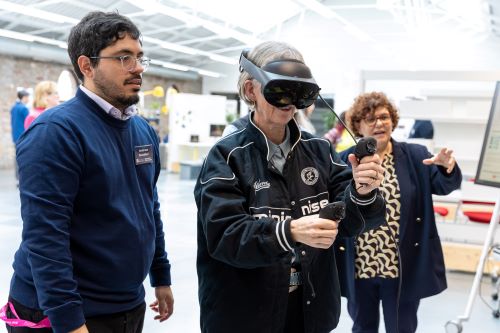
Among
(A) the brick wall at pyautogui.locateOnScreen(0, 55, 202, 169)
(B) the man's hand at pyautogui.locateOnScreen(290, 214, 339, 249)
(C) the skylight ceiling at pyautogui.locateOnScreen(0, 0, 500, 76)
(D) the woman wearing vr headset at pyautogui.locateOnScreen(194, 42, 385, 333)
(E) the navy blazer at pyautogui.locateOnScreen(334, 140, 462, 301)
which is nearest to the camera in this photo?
(B) the man's hand at pyautogui.locateOnScreen(290, 214, 339, 249)

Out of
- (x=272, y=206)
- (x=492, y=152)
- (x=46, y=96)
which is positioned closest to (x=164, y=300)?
(x=272, y=206)

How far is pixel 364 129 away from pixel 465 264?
2915 millimetres

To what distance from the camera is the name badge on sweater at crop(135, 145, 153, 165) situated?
1.56m

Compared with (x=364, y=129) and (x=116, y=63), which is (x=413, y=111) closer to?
(x=364, y=129)

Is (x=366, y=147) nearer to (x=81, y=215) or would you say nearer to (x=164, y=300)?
(x=81, y=215)

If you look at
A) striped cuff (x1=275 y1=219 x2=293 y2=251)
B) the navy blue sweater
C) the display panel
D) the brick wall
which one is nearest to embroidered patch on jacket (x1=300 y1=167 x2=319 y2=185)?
striped cuff (x1=275 y1=219 x2=293 y2=251)

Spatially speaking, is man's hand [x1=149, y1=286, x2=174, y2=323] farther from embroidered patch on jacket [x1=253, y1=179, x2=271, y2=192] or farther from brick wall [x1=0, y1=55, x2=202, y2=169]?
brick wall [x1=0, y1=55, x2=202, y2=169]

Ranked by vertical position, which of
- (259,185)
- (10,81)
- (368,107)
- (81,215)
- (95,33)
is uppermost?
(10,81)

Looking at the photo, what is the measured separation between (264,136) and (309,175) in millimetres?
162

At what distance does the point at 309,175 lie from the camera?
140cm

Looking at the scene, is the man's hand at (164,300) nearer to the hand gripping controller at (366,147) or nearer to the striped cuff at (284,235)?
the striped cuff at (284,235)

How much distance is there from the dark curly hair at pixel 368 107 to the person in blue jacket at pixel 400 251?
5.0 inches

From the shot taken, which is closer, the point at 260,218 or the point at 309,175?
the point at 260,218

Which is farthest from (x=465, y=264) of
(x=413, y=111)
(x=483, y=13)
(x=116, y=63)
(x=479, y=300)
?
(x=483, y=13)
